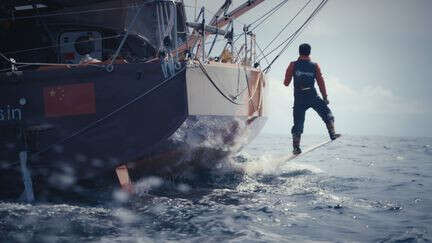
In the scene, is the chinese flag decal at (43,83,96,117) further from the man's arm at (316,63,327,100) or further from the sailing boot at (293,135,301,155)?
the man's arm at (316,63,327,100)

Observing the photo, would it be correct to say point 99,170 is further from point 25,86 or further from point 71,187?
point 25,86

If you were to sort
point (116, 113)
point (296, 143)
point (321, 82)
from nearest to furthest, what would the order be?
1. point (116, 113)
2. point (321, 82)
3. point (296, 143)

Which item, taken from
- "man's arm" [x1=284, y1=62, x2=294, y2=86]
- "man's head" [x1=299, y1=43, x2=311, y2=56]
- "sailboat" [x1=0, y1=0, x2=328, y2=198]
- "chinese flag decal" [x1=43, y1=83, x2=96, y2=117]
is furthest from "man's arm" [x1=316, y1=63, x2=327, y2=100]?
"chinese flag decal" [x1=43, y1=83, x2=96, y2=117]

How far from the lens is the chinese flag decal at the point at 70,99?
6.75m

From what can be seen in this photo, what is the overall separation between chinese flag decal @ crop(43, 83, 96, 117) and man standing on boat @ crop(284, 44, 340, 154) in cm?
362

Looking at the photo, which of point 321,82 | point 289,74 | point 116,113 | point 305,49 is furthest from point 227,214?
point 305,49

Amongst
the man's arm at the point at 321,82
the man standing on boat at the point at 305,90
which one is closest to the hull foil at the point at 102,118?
the man standing on boat at the point at 305,90

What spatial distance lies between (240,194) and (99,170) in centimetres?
253

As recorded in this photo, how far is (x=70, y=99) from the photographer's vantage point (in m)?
6.80

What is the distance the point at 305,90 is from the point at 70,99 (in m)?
4.17

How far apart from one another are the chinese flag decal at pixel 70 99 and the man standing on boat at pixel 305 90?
11.9ft

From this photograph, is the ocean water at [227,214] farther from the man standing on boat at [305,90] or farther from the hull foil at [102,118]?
the man standing on boat at [305,90]

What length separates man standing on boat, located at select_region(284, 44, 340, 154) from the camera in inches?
309

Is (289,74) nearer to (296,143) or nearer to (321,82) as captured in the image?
(321,82)
